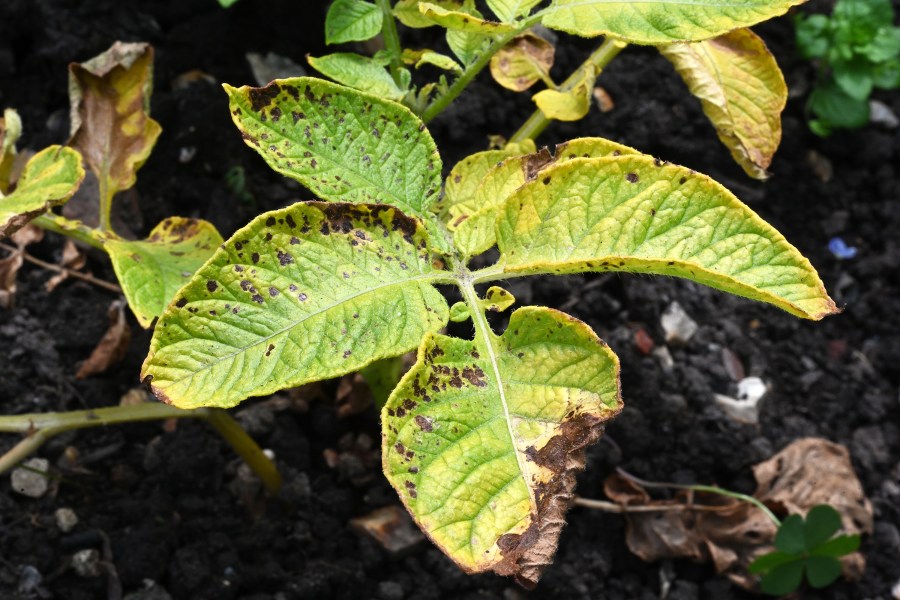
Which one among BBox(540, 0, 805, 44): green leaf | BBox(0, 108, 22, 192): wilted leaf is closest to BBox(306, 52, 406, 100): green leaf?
BBox(540, 0, 805, 44): green leaf

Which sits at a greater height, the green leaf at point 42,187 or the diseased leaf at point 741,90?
the green leaf at point 42,187

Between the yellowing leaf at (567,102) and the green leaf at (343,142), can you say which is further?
the yellowing leaf at (567,102)

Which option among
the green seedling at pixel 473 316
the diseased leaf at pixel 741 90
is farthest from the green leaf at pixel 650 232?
the diseased leaf at pixel 741 90

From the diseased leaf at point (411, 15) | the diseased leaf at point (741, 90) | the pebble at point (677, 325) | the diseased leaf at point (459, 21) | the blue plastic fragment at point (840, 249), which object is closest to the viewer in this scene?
the diseased leaf at point (459, 21)

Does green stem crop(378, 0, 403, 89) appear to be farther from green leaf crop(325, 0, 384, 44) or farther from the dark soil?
Result: the dark soil

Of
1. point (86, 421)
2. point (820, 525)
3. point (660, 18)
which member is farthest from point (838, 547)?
point (86, 421)

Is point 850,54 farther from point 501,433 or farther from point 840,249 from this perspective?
point 501,433

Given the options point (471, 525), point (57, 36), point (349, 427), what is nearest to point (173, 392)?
point (471, 525)

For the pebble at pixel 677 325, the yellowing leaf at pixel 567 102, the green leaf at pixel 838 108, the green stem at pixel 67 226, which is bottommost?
the pebble at pixel 677 325

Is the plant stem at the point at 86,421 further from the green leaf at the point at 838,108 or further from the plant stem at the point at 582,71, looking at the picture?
the green leaf at the point at 838,108
